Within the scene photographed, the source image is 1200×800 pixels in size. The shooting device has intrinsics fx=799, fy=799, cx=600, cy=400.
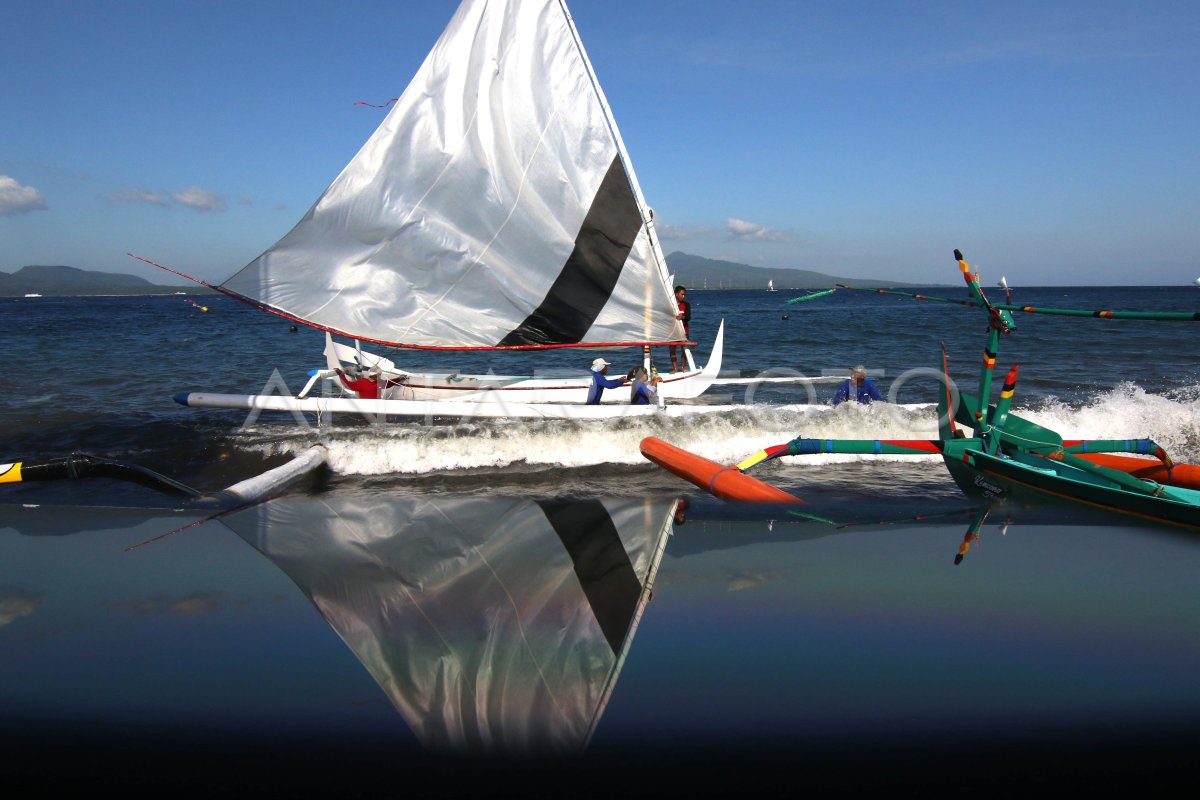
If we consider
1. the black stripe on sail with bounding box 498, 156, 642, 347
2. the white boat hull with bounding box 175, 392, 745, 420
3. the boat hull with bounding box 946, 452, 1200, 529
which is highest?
the black stripe on sail with bounding box 498, 156, 642, 347

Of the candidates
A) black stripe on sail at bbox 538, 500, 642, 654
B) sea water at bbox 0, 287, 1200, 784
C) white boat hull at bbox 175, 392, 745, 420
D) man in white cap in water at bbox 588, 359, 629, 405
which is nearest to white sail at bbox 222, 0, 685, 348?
man in white cap in water at bbox 588, 359, 629, 405

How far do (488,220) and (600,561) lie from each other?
6931mm

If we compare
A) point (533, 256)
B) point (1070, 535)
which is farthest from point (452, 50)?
point (1070, 535)

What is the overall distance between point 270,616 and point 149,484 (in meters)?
4.88

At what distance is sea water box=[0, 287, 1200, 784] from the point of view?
414 cm

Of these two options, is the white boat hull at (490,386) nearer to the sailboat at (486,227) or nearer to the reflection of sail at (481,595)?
the sailboat at (486,227)

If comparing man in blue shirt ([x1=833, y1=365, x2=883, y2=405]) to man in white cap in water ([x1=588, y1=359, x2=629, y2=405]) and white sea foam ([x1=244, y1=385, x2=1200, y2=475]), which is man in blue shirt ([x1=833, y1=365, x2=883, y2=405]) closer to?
white sea foam ([x1=244, y1=385, x2=1200, y2=475])

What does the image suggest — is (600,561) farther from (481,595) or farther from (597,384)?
(597,384)

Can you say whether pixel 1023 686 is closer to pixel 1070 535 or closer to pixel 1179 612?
pixel 1179 612

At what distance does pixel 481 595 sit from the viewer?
5.82 metres

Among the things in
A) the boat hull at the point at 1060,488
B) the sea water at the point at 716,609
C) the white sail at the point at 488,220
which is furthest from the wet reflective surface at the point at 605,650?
the white sail at the point at 488,220

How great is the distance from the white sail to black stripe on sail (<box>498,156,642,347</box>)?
21mm

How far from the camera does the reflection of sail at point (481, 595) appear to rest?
14.2 feet

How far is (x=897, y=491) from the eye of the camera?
938 centimetres
